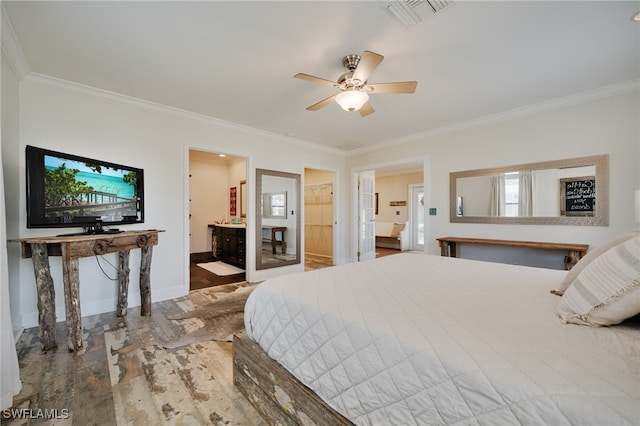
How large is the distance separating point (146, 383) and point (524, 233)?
4241mm

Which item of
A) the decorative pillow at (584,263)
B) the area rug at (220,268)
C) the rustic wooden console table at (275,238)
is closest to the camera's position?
the decorative pillow at (584,263)

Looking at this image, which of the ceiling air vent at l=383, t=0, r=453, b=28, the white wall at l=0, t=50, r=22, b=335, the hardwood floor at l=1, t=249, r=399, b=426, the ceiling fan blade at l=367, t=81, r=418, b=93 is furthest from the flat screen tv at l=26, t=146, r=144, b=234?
the ceiling air vent at l=383, t=0, r=453, b=28

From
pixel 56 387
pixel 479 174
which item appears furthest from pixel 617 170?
pixel 56 387

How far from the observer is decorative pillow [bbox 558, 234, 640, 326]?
2.85 ft

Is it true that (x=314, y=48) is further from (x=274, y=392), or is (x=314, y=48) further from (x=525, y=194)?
(x=525, y=194)

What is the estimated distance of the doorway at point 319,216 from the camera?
6051mm

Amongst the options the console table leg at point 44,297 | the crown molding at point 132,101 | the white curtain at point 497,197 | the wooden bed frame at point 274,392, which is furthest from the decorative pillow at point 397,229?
the console table leg at point 44,297

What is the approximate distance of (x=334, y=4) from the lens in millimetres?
1684

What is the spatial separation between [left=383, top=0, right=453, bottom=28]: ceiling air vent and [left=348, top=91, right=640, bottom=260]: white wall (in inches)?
95.7

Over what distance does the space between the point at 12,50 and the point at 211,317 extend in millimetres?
2788

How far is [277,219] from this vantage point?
4645mm

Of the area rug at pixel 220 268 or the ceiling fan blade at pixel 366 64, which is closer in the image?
the ceiling fan blade at pixel 366 64

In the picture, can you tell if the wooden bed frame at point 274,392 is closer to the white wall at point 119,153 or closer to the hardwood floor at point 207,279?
the white wall at point 119,153

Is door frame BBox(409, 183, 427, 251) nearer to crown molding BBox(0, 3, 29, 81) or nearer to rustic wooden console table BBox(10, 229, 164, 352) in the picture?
rustic wooden console table BBox(10, 229, 164, 352)
